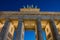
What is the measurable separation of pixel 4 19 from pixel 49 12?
12589 mm

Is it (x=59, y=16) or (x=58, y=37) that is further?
(x=59, y=16)

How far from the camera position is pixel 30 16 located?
87.3 ft

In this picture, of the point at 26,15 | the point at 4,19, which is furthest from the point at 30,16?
the point at 4,19

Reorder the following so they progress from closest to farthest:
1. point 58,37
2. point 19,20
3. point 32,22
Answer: point 58,37 < point 19,20 < point 32,22

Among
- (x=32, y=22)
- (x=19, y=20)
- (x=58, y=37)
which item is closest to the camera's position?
(x=58, y=37)

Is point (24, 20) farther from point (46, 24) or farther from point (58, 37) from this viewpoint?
point (58, 37)

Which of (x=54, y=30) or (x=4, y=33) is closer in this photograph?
(x=4, y=33)

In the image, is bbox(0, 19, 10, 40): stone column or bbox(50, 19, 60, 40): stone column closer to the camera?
bbox(50, 19, 60, 40): stone column

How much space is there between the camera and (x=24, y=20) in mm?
26281

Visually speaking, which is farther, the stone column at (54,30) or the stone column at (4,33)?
the stone column at (4,33)

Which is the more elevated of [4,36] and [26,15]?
[26,15]

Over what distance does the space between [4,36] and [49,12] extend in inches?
538

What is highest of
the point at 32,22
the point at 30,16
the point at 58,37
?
the point at 30,16

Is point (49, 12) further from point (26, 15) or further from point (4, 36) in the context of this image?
point (4, 36)
